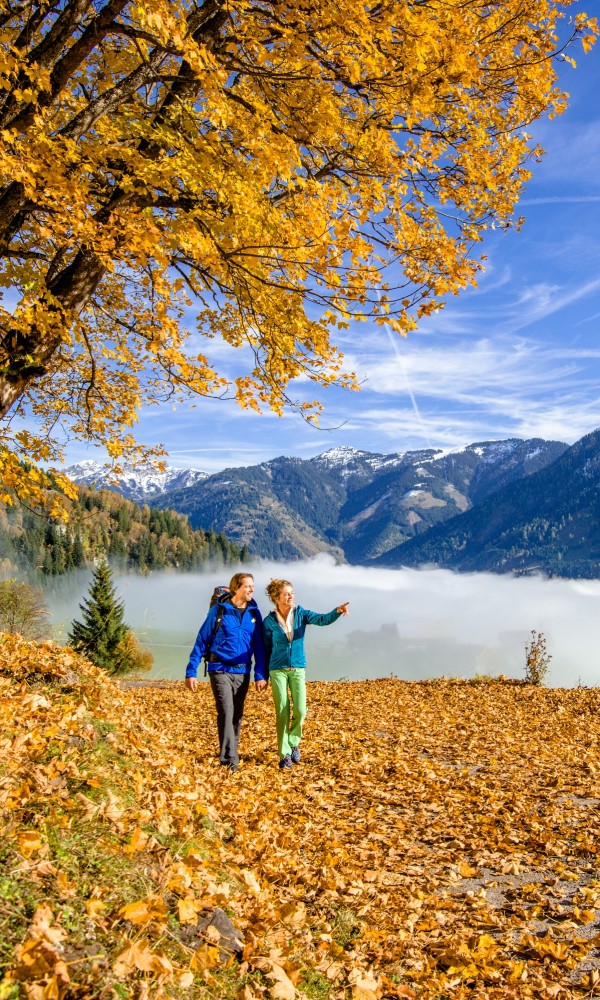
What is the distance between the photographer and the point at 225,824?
5.04m

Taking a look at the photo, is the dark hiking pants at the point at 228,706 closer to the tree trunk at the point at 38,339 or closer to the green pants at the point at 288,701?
the green pants at the point at 288,701

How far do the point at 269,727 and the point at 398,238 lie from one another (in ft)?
31.1

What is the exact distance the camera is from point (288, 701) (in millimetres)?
7660

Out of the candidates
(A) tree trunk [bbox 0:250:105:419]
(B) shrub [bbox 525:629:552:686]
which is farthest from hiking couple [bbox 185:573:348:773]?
(B) shrub [bbox 525:629:552:686]

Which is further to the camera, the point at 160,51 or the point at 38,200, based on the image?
the point at 160,51

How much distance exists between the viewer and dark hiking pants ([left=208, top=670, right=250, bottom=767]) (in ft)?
22.3

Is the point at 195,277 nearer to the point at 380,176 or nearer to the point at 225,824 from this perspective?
the point at 380,176

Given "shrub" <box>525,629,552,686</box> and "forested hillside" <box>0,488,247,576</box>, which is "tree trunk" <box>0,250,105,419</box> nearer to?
"shrub" <box>525,629,552,686</box>

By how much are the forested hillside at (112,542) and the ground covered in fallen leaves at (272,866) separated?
11228 centimetres

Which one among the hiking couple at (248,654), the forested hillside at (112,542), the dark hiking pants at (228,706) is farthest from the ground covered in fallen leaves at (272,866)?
the forested hillside at (112,542)

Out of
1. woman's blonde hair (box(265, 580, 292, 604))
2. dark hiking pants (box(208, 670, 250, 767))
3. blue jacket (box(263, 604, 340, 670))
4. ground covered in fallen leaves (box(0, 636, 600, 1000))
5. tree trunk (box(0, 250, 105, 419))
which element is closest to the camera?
ground covered in fallen leaves (box(0, 636, 600, 1000))

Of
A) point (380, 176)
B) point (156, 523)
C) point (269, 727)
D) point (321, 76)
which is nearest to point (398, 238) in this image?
point (380, 176)

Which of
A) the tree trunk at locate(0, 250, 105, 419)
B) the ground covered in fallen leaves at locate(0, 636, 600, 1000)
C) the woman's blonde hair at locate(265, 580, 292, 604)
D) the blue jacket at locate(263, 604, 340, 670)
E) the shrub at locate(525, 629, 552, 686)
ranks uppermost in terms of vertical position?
the tree trunk at locate(0, 250, 105, 419)

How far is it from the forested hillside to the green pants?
11121cm
